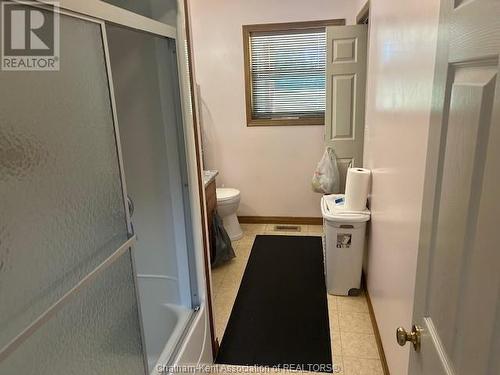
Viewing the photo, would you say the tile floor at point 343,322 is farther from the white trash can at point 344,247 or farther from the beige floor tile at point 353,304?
the white trash can at point 344,247

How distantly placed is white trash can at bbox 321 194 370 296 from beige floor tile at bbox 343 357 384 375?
26.2 inches

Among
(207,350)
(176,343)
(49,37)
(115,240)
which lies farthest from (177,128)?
(207,350)

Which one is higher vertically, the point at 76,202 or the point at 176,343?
the point at 76,202

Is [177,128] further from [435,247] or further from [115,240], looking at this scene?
[435,247]

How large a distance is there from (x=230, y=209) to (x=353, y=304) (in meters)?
1.45

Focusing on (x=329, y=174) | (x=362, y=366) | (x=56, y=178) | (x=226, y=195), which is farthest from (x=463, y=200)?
(x=226, y=195)

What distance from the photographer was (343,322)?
2.36 meters

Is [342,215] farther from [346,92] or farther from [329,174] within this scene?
[346,92]

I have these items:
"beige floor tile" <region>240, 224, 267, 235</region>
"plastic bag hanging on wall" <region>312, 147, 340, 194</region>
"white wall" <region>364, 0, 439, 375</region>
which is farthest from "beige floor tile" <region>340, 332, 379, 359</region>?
"beige floor tile" <region>240, 224, 267, 235</region>

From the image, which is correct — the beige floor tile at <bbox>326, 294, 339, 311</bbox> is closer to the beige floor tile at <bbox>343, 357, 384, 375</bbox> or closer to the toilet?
the beige floor tile at <bbox>343, 357, 384, 375</bbox>

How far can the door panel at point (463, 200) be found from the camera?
0.59 metres

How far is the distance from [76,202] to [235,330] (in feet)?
5.26

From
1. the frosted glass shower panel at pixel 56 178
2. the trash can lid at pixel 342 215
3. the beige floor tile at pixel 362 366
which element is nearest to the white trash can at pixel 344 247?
the trash can lid at pixel 342 215

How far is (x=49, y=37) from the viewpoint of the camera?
914 mm
